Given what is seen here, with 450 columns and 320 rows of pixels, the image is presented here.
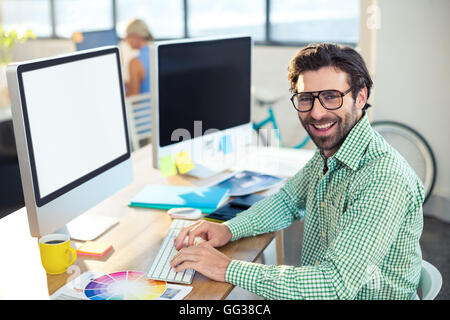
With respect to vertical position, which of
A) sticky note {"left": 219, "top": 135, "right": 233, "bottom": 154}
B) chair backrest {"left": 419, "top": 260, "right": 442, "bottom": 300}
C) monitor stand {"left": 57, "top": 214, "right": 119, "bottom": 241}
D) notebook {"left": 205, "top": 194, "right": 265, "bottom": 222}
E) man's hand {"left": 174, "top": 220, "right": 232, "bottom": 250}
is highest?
sticky note {"left": 219, "top": 135, "right": 233, "bottom": 154}

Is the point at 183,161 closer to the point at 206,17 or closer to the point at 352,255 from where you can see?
the point at 352,255

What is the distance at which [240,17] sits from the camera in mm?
5465

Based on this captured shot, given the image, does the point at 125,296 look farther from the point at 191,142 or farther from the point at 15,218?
the point at 191,142

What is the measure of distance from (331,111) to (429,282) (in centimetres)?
51

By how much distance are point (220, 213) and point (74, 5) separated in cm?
551

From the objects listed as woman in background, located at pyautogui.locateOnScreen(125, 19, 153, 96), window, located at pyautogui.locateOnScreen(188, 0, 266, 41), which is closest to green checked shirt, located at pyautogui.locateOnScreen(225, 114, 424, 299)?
woman in background, located at pyautogui.locateOnScreen(125, 19, 153, 96)

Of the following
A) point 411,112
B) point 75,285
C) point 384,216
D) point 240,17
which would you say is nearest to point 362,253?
point 384,216

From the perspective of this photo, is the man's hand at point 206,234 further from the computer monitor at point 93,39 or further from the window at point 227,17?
the window at point 227,17

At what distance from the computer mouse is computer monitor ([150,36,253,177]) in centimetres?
28

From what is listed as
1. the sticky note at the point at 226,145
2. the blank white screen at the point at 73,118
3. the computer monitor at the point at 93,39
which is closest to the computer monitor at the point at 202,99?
the sticky note at the point at 226,145

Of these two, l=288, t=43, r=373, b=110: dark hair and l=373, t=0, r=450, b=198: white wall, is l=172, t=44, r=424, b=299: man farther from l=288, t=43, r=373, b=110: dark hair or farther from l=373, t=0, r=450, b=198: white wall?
l=373, t=0, r=450, b=198: white wall

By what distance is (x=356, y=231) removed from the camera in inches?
48.6

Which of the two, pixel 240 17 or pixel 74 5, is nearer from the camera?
pixel 240 17

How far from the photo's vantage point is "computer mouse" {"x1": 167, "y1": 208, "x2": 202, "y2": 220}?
176 centimetres
